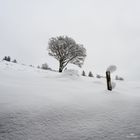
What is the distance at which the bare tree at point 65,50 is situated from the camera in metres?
24.0

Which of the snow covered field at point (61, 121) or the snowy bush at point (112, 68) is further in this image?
the snowy bush at point (112, 68)

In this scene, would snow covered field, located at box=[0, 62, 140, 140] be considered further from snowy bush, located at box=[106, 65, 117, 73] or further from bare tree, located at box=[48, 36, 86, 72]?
bare tree, located at box=[48, 36, 86, 72]

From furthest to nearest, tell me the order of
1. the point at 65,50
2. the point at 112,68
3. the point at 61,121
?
the point at 65,50
the point at 112,68
the point at 61,121

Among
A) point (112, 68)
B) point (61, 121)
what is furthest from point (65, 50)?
point (61, 121)

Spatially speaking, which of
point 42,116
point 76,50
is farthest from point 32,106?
point 76,50

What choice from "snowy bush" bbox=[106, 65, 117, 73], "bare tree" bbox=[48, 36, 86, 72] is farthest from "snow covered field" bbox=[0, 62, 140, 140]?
"bare tree" bbox=[48, 36, 86, 72]

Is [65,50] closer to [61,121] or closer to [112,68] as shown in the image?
[112,68]

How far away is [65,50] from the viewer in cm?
2389

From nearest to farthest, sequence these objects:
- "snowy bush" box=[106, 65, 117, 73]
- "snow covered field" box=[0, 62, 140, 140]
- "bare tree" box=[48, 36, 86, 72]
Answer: "snow covered field" box=[0, 62, 140, 140], "snowy bush" box=[106, 65, 117, 73], "bare tree" box=[48, 36, 86, 72]

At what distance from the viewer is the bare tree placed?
945 inches

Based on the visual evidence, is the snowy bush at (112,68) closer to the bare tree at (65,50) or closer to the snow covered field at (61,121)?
the snow covered field at (61,121)

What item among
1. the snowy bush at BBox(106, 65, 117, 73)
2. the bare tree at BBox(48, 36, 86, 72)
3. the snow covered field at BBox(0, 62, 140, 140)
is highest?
the bare tree at BBox(48, 36, 86, 72)

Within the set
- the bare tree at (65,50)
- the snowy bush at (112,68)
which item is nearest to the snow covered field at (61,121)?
the snowy bush at (112,68)

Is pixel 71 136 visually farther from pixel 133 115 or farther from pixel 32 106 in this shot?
pixel 133 115
